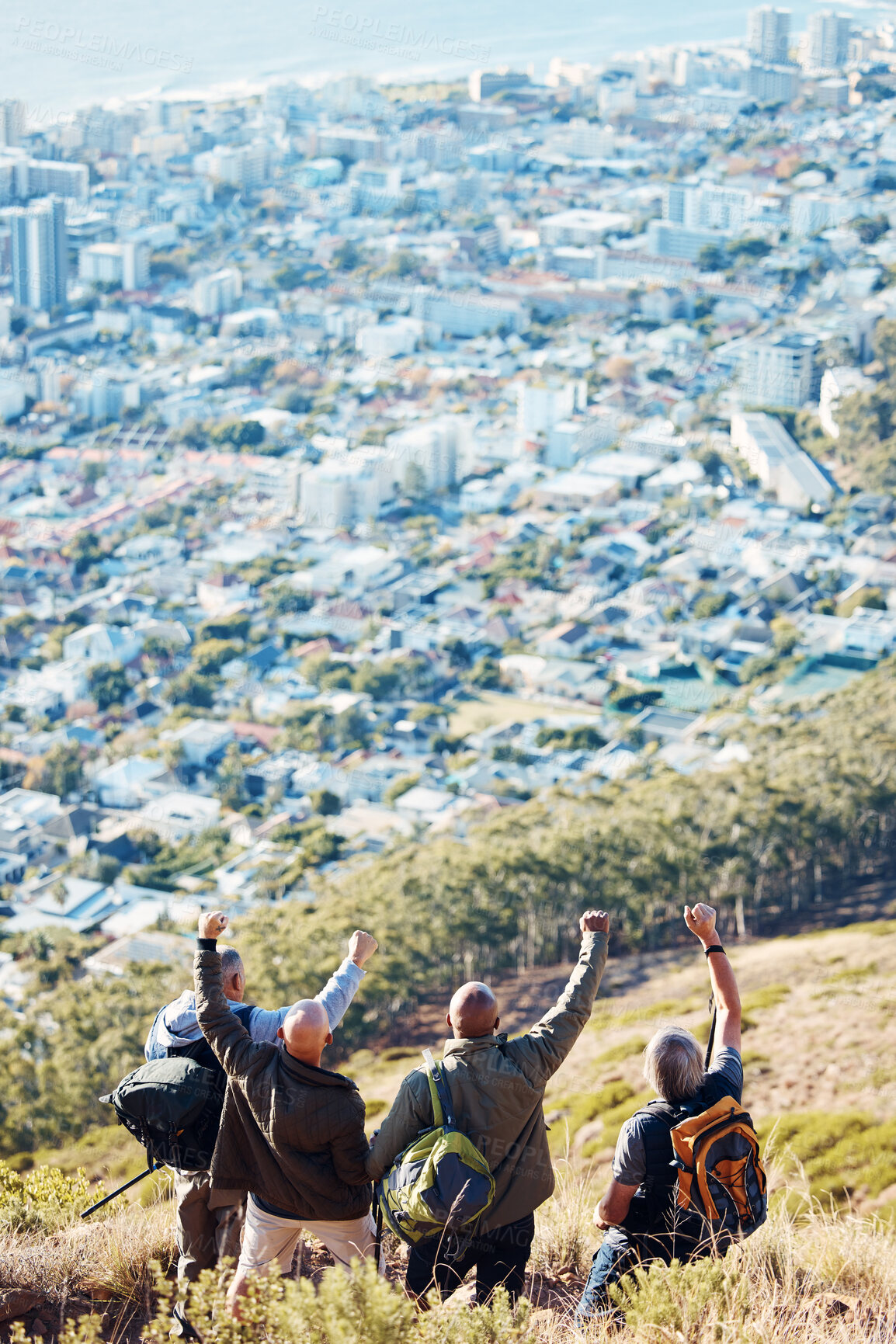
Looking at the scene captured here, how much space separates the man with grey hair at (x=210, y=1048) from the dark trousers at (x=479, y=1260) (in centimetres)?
25

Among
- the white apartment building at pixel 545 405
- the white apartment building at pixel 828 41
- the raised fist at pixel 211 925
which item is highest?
the white apartment building at pixel 828 41

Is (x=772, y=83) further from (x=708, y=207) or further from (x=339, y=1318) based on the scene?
(x=339, y=1318)

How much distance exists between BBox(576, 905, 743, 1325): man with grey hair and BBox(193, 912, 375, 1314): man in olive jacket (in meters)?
0.29

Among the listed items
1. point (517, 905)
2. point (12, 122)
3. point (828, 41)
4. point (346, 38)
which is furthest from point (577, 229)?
point (517, 905)

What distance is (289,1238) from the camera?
182 cm

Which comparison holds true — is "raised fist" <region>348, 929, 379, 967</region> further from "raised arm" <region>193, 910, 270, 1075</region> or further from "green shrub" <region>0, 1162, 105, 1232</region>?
"green shrub" <region>0, 1162, 105, 1232</region>

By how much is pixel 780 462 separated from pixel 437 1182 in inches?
967

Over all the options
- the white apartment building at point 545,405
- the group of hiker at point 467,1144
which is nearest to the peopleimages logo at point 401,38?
the white apartment building at point 545,405

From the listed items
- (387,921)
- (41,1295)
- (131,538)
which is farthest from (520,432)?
(41,1295)

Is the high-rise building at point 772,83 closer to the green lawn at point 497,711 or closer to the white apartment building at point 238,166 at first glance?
the white apartment building at point 238,166

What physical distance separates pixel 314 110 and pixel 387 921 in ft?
182

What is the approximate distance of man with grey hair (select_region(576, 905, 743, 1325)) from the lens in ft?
5.64

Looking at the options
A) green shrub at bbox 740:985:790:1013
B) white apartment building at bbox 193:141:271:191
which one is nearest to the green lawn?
green shrub at bbox 740:985:790:1013

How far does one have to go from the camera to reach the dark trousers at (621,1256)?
1.81 m
